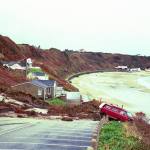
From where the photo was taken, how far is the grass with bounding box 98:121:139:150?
81.0ft

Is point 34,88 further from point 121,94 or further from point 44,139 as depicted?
point 44,139

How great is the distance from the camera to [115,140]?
27812mm

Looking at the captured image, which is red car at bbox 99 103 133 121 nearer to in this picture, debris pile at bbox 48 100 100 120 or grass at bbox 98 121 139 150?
debris pile at bbox 48 100 100 120

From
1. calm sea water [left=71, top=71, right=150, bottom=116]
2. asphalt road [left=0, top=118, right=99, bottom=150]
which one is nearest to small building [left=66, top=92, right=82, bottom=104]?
calm sea water [left=71, top=71, right=150, bottom=116]

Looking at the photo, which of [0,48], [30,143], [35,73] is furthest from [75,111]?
[0,48]

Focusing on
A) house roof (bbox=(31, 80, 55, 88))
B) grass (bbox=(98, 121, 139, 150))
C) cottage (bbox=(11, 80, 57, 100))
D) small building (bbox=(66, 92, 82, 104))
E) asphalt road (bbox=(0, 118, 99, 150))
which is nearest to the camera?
asphalt road (bbox=(0, 118, 99, 150))

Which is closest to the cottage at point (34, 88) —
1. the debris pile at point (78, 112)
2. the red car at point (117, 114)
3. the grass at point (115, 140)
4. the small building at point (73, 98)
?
the small building at point (73, 98)

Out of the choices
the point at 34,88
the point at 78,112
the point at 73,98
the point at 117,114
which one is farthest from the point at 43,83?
the point at 117,114

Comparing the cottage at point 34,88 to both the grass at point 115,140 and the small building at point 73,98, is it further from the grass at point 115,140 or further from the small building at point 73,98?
the grass at point 115,140

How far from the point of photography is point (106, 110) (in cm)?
4862

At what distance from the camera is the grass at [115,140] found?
24703 mm

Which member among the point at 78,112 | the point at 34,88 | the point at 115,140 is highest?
the point at 34,88

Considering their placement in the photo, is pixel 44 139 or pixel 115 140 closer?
pixel 44 139

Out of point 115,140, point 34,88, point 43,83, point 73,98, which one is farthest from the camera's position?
point 43,83
